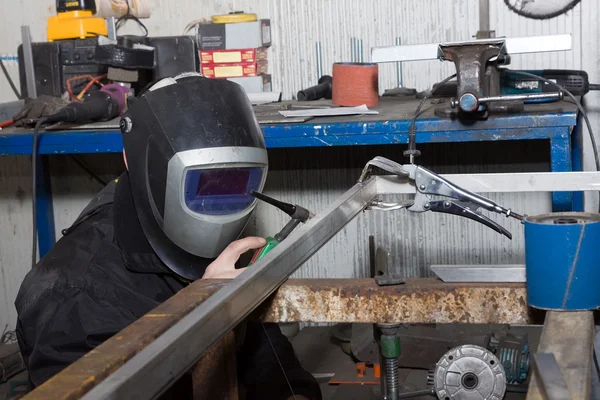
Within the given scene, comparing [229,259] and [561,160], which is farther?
[561,160]

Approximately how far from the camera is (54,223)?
3518 mm

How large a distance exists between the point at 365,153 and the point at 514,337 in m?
1.00

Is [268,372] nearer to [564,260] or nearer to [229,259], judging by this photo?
[229,259]

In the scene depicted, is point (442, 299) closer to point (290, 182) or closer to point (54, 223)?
point (290, 182)


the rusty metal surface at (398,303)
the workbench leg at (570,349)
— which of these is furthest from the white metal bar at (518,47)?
the workbench leg at (570,349)

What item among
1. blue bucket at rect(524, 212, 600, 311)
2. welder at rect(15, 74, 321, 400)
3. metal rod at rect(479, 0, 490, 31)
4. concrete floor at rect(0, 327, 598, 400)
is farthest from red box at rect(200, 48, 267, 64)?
blue bucket at rect(524, 212, 600, 311)

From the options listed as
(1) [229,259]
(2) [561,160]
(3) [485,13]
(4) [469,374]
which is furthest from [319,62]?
(1) [229,259]

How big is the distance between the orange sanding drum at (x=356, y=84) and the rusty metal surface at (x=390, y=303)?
129 cm

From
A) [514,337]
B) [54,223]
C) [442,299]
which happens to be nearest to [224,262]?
[442,299]

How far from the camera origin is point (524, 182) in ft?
4.95

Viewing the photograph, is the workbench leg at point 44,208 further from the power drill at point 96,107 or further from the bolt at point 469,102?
the bolt at point 469,102

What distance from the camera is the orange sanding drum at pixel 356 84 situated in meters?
2.49

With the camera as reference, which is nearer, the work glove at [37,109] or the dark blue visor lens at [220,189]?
the dark blue visor lens at [220,189]

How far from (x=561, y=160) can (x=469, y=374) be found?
2.06 ft
